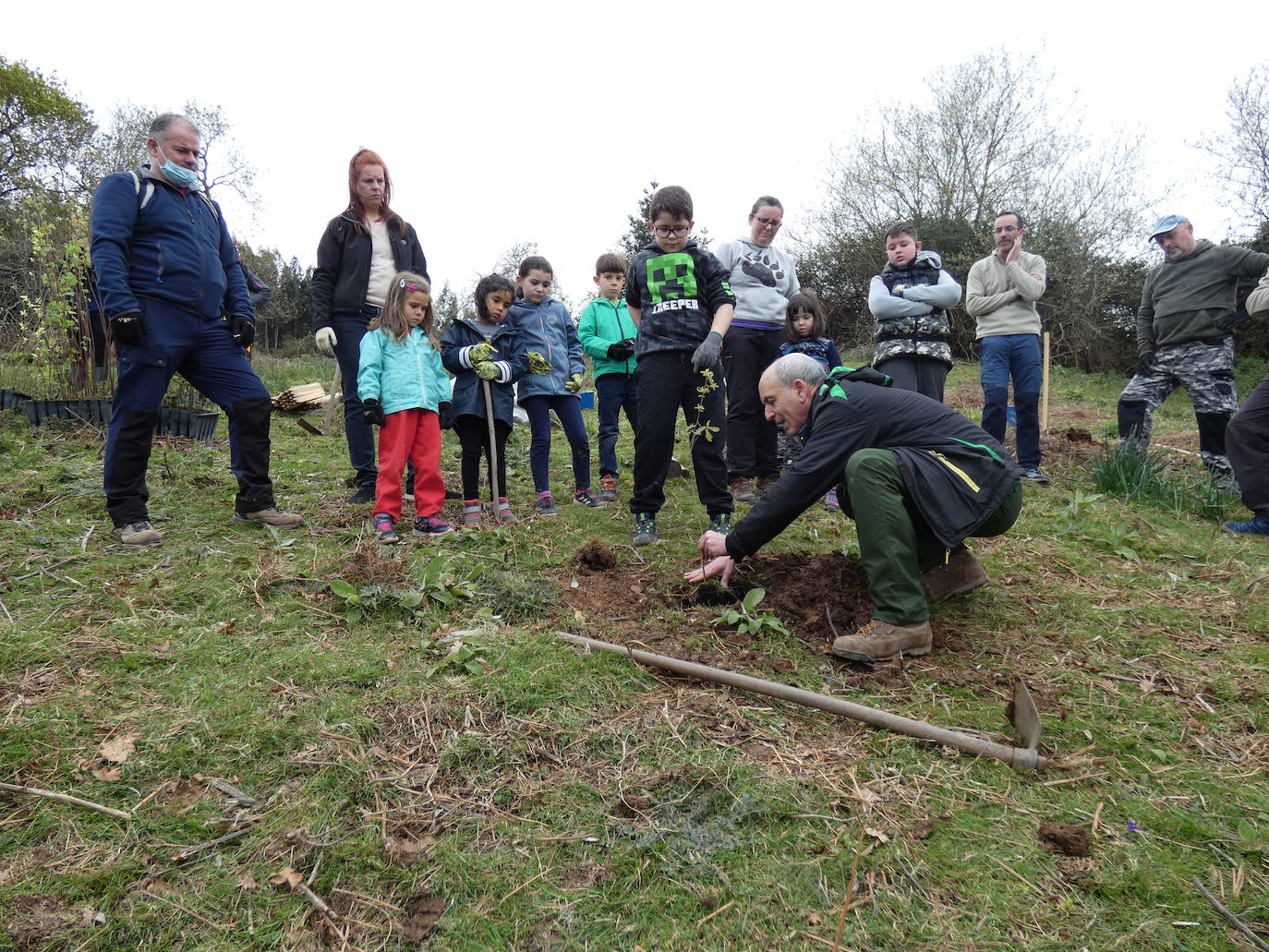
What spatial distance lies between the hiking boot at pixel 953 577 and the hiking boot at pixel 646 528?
150cm

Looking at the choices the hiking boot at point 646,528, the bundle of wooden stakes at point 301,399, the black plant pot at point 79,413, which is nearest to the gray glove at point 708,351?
the hiking boot at point 646,528

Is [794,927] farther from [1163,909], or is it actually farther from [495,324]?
[495,324]

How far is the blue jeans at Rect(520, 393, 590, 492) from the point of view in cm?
492

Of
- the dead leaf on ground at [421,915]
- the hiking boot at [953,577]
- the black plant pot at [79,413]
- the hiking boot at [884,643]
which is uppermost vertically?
the black plant pot at [79,413]

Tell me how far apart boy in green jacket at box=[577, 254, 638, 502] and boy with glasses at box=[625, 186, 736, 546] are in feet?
3.91

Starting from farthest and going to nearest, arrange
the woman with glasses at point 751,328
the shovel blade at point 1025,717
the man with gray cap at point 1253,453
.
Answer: the woman with glasses at point 751,328, the man with gray cap at point 1253,453, the shovel blade at point 1025,717

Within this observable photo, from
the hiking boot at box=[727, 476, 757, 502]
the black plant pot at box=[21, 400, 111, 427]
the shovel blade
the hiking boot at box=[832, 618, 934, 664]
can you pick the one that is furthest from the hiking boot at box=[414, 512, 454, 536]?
the black plant pot at box=[21, 400, 111, 427]

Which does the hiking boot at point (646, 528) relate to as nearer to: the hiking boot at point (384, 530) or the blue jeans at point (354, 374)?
the hiking boot at point (384, 530)

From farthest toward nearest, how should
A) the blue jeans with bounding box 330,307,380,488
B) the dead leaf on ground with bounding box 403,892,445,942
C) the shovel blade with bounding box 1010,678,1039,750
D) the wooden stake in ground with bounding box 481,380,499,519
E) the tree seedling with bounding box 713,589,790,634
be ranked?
1. the blue jeans with bounding box 330,307,380,488
2. the wooden stake in ground with bounding box 481,380,499,519
3. the tree seedling with bounding box 713,589,790,634
4. the shovel blade with bounding box 1010,678,1039,750
5. the dead leaf on ground with bounding box 403,892,445,942

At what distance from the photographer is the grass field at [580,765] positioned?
5.18 ft

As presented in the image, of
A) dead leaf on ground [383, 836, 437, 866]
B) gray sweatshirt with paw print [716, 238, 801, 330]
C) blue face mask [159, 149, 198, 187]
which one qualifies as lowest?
dead leaf on ground [383, 836, 437, 866]

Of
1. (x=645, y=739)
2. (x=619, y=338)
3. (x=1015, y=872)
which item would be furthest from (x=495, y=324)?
(x=1015, y=872)

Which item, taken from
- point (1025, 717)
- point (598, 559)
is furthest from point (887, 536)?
point (598, 559)

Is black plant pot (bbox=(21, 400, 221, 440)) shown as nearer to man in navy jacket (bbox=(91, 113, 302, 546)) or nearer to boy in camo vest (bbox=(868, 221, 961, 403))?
man in navy jacket (bbox=(91, 113, 302, 546))
